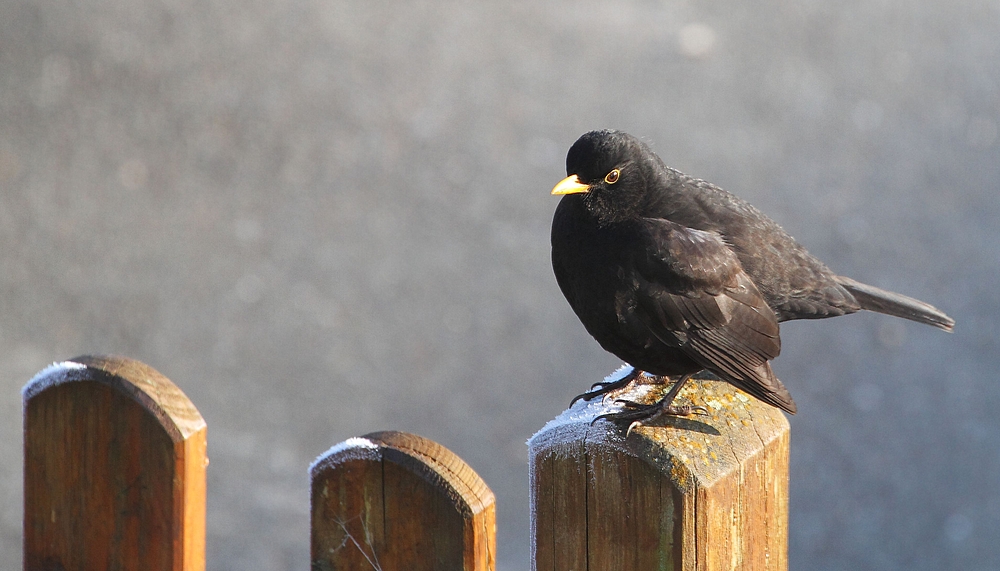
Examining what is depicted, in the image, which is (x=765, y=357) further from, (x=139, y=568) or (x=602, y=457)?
(x=139, y=568)

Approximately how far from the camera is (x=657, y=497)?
1.48 metres

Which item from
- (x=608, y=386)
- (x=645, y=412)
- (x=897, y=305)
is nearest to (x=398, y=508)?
(x=645, y=412)

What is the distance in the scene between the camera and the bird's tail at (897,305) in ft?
8.91

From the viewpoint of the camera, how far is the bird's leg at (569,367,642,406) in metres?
2.34

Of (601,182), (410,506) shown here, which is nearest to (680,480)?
(410,506)

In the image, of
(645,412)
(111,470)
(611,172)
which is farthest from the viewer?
(611,172)

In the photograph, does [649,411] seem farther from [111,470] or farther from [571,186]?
[111,470]

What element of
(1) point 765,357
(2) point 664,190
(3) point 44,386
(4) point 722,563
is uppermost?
(2) point 664,190

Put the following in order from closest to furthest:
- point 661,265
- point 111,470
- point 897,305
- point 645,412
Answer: point 111,470 < point 645,412 < point 661,265 < point 897,305

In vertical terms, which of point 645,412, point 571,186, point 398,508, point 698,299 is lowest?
point 398,508

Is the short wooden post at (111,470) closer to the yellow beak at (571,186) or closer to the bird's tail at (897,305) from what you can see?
the yellow beak at (571,186)

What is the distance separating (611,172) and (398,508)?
4.45 feet

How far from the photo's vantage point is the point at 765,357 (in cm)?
240

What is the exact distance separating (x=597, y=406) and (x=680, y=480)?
45 cm
